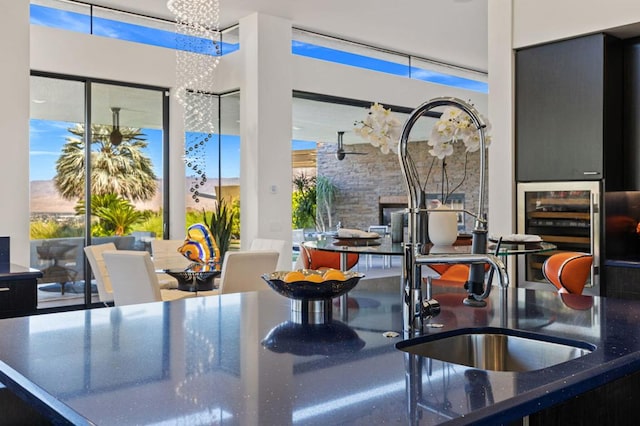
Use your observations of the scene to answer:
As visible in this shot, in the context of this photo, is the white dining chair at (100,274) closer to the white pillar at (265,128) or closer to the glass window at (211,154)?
the white pillar at (265,128)

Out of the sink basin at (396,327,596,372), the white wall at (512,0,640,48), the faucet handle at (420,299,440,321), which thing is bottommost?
the sink basin at (396,327,596,372)

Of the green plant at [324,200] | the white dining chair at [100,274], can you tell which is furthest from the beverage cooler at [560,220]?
the green plant at [324,200]

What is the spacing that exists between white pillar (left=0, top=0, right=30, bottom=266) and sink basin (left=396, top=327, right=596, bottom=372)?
4.27 m

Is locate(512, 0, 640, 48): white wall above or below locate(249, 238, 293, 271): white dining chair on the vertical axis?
above

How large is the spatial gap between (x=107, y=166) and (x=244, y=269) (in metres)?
3.05

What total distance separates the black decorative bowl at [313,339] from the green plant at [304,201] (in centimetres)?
620

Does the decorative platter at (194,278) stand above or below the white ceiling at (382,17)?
below

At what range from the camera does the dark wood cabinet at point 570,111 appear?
3881 millimetres

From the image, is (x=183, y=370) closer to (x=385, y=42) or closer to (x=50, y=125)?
(x=50, y=125)

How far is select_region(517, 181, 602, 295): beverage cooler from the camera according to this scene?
12.8ft

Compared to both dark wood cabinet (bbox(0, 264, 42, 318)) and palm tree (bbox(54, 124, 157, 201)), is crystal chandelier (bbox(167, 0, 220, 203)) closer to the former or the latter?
palm tree (bbox(54, 124, 157, 201))

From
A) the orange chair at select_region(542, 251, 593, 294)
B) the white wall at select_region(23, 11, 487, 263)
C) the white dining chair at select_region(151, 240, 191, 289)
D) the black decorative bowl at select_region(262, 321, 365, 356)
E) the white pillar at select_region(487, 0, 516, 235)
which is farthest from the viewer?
the white wall at select_region(23, 11, 487, 263)

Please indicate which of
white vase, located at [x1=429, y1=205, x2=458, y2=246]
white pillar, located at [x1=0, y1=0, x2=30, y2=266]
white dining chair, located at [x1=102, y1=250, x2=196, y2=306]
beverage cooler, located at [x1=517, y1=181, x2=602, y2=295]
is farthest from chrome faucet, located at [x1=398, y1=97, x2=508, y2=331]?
white pillar, located at [x1=0, y1=0, x2=30, y2=266]

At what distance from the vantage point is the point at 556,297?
84.5 inches
